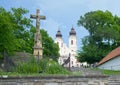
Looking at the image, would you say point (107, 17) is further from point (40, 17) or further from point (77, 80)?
point (77, 80)

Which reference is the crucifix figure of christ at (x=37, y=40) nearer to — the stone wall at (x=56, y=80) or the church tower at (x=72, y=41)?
the stone wall at (x=56, y=80)

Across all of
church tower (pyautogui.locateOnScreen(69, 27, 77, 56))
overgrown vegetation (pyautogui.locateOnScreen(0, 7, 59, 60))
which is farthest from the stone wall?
church tower (pyautogui.locateOnScreen(69, 27, 77, 56))

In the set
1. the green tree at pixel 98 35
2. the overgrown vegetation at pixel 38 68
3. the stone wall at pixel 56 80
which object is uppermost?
the green tree at pixel 98 35

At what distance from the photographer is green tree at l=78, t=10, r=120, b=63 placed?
61.9m

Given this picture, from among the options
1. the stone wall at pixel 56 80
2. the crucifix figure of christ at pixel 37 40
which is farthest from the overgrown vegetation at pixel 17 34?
the stone wall at pixel 56 80

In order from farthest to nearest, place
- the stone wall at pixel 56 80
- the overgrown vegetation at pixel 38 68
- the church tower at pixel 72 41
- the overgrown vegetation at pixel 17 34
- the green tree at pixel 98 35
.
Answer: the church tower at pixel 72 41, the green tree at pixel 98 35, the overgrown vegetation at pixel 17 34, the overgrown vegetation at pixel 38 68, the stone wall at pixel 56 80

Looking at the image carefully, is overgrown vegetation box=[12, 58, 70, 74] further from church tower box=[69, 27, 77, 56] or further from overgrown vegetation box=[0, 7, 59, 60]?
church tower box=[69, 27, 77, 56]

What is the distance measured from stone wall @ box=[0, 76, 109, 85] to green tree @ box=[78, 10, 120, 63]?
4568 cm

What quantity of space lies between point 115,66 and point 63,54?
8199cm

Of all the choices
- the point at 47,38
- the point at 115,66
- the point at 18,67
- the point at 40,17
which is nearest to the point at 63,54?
the point at 47,38

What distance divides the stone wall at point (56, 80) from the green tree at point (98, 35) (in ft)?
150

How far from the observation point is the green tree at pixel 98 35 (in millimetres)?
61938

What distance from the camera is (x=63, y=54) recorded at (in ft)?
426

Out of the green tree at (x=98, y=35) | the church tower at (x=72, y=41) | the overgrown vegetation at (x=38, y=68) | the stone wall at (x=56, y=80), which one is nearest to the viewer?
the stone wall at (x=56, y=80)
